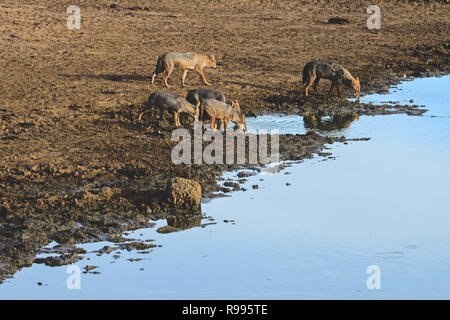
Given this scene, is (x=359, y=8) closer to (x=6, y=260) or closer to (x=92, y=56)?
(x=92, y=56)

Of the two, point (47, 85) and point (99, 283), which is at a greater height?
point (47, 85)

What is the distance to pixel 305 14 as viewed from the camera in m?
29.9

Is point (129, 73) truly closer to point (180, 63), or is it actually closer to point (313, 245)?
point (180, 63)

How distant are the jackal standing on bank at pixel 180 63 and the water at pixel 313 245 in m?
5.34

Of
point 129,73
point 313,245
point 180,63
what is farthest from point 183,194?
point 129,73

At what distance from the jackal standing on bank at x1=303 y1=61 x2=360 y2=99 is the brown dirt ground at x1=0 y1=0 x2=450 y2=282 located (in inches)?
20.1

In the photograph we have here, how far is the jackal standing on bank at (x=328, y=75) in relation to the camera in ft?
60.1

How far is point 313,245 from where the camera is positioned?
10109 mm

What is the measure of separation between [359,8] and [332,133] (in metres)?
17.1

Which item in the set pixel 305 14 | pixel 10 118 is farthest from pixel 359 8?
pixel 10 118

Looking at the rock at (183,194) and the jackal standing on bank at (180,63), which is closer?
the rock at (183,194)

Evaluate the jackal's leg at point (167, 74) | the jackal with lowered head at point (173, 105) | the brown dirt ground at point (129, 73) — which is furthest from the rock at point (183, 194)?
the jackal's leg at point (167, 74)

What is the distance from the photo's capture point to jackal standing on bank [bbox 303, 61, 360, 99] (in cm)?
1833

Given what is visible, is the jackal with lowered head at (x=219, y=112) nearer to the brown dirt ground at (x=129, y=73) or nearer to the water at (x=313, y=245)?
the brown dirt ground at (x=129, y=73)
